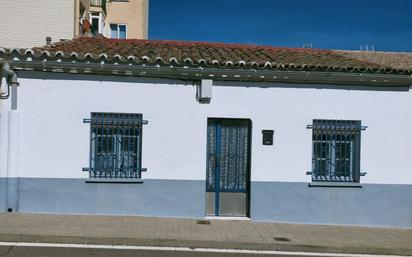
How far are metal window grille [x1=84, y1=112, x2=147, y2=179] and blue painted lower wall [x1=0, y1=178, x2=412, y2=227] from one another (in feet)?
0.98

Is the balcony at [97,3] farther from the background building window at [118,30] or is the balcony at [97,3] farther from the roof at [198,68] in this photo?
the roof at [198,68]

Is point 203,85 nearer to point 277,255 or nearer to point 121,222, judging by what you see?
point 121,222

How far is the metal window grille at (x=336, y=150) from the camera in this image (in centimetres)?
1061

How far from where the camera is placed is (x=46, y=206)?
10078 millimetres

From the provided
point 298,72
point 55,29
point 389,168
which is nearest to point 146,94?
point 298,72

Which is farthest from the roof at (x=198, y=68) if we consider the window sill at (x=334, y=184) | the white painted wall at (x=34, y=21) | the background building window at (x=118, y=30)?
the background building window at (x=118, y=30)

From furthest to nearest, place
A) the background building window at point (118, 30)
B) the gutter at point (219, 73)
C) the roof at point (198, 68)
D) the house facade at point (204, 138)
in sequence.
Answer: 1. the background building window at point (118, 30)
2. the house facade at point (204, 138)
3. the gutter at point (219, 73)
4. the roof at point (198, 68)

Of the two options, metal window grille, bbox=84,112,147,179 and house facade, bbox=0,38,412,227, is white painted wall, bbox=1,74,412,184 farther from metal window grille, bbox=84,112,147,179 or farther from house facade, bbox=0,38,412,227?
metal window grille, bbox=84,112,147,179

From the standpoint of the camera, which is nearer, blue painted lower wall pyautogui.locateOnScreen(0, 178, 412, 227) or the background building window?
blue painted lower wall pyautogui.locateOnScreen(0, 178, 412, 227)

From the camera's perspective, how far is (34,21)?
58.1ft

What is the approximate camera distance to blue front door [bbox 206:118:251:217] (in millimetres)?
10570

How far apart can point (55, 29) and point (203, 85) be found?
379 inches

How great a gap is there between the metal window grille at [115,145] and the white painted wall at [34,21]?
8644 mm

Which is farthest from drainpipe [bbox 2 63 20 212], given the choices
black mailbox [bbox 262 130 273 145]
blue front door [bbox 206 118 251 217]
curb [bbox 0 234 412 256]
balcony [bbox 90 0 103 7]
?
balcony [bbox 90 0 103 7]
